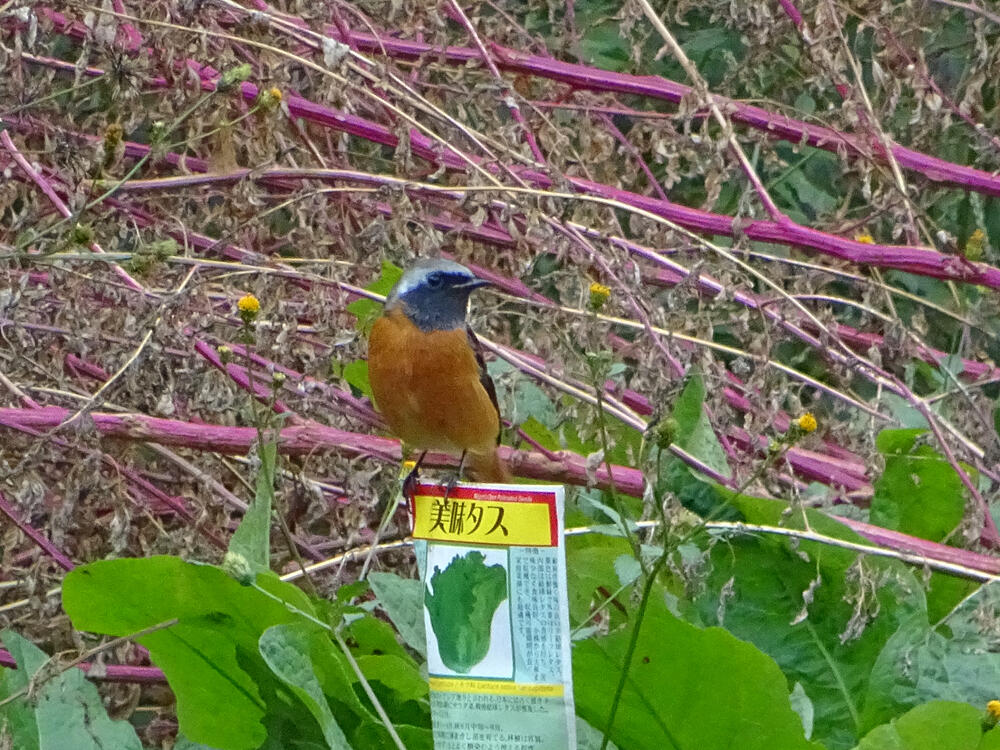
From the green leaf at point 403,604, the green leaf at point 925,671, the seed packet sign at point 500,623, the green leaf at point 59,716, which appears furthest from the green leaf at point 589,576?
the green leaf at point 59,716

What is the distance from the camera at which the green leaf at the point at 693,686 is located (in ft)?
6.41

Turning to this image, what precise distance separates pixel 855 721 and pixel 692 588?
0.56 meters

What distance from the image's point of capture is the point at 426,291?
262 cm

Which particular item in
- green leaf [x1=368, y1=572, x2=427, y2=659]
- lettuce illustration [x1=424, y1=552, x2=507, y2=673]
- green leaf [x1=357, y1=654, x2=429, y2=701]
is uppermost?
lettuce illustration [x1=424, y1=552, x2=507, y2=673]

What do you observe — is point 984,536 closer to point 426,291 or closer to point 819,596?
point 819,596

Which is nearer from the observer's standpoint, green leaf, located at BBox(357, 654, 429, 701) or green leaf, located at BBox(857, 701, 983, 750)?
green leaf, located at BBox(857, 701, 983, 750)

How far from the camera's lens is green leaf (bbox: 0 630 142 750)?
224 cm

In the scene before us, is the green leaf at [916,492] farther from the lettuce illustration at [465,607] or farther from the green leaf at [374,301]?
the lettuce illustration at [465,607]

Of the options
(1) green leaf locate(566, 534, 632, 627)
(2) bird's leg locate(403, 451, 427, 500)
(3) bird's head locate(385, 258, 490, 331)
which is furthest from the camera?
(3) bird's head locate(385, 258, 490, 331)

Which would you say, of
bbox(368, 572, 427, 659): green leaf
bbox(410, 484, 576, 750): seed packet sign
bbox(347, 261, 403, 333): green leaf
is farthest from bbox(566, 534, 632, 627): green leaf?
bbox(347, 261, 403, 333): green leaf

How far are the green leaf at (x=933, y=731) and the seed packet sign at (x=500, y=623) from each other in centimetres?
50

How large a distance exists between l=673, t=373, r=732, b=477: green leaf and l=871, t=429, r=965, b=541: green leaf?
0.52 meters

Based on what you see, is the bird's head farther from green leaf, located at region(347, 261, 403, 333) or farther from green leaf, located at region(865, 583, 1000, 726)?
green leaf, located at region(865, 583, 1000, 726)

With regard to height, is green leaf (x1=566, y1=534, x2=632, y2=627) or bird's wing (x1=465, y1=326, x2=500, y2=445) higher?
bird's wing (x1=465, y1=326, x2=500, y2=445)
